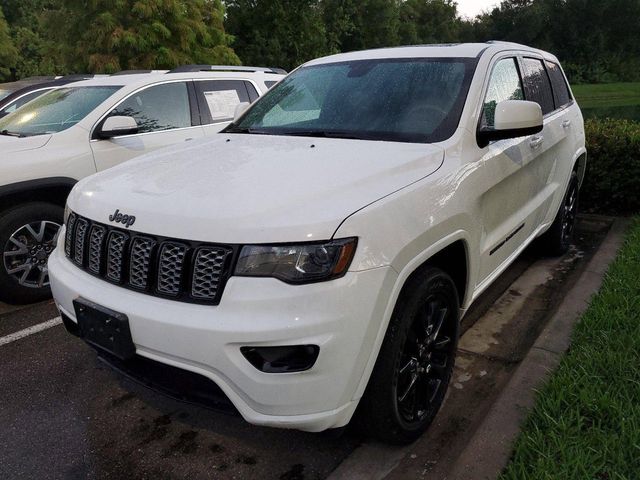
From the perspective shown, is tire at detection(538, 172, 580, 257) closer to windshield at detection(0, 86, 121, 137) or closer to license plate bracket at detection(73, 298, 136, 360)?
license plate bracket at detection(73, 298, 136, 360)

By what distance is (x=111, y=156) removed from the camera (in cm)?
471

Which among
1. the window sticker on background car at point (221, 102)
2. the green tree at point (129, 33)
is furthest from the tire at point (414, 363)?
the green tree at point (129, 33)

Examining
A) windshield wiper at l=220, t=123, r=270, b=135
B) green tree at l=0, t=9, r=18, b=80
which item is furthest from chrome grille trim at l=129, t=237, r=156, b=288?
green tree at l=0, t=9, r=18, b=80

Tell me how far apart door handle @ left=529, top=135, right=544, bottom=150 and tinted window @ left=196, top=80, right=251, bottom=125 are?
307 centimetres

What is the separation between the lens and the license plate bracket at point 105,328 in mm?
2188

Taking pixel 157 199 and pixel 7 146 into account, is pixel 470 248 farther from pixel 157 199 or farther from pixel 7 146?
A: pixel 7 146

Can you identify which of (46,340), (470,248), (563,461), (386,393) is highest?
(470,248)

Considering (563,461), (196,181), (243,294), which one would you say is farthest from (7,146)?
(563,461)

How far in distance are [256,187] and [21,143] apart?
9.53 ft

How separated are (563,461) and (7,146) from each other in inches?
165

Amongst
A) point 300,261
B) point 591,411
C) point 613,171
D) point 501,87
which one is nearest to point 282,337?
point 300,261

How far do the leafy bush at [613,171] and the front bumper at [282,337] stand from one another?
4850 mm

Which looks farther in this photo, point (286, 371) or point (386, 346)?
point (386, 346)

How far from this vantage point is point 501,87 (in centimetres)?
340
